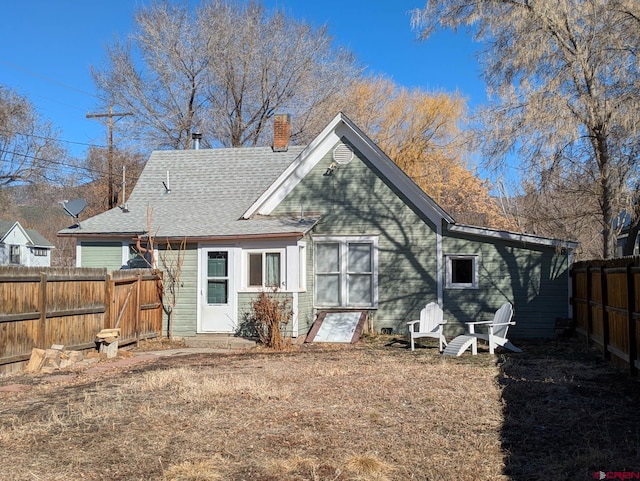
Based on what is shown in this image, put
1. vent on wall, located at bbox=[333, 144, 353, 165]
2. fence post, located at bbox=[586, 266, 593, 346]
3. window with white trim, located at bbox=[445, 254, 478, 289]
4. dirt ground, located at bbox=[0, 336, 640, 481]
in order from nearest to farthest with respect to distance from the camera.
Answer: dirt ground, located at bbox=[0, 336, 640, 481] < fence post, located at bbox=[586, 266, 593, 346] < window with white trim, located at bbox=[445, 254, 478, 289] < vent on wall, located at bbox=[333, 144, 353, 165]

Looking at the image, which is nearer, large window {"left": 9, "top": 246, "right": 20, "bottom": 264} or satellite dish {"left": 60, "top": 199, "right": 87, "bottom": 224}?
satellite dish {"left": 60, "top": 199, "right": 87, "bottom": 224}

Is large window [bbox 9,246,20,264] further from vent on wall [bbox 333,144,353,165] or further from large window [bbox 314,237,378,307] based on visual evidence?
vent on wall [bbox 333,144,353,165]

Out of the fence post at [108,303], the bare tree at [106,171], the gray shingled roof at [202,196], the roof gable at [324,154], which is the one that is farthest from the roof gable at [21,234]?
the fence post at [108,303]

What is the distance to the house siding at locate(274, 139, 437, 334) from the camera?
15555 millimetres

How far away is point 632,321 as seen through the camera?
871cm

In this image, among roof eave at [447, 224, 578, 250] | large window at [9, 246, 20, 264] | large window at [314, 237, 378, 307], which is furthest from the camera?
large window at [9, 246, 20, 264]

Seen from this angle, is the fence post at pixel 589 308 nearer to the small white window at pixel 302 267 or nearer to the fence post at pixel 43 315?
the small white window at pixel 302 267

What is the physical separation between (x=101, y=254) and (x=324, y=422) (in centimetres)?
1086

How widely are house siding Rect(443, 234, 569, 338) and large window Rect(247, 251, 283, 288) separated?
164 inches

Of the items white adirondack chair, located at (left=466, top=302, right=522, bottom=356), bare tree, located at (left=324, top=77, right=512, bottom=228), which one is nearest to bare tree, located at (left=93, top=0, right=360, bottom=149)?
bare tree, located at (left=324, top=77, right=512, bottom=228)

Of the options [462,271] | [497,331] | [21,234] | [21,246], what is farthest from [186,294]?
[21,234]

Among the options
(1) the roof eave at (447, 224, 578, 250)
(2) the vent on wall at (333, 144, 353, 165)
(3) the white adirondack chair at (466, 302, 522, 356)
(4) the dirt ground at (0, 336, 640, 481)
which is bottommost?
(4) the dirt ground at (0, 336, 640, 481)

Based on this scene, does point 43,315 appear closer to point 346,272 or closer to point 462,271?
point 346,272

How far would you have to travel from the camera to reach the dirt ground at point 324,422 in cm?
516
